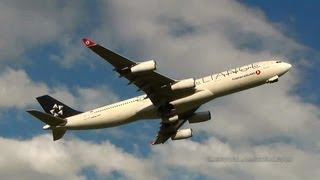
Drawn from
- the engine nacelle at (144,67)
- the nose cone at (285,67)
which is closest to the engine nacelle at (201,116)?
the nose cone at (285,67)

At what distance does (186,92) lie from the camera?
8431cm

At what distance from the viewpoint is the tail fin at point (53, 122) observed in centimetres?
8767

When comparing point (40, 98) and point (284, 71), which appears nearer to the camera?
point (284, 71)

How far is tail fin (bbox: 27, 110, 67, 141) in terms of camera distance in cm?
8767

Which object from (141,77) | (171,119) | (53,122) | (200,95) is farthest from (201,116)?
(53,122)

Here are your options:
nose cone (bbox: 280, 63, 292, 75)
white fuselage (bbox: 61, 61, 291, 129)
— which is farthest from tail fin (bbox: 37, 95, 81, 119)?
nose cone (bbox: 280, 63, 292, 75)

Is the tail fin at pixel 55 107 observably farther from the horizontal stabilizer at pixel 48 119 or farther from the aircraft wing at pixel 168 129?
the aircraft wing at pixel 168 129

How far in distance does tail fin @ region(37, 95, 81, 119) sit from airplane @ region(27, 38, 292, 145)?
1430 mm

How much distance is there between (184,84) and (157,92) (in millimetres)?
4522

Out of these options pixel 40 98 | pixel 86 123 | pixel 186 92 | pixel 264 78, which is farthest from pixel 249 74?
pixel 40 98

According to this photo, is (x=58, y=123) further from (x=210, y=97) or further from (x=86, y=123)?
Result: (x=210, y=97)

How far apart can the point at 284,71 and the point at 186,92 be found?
14.4 metres

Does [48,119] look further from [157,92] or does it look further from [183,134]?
[183,134]

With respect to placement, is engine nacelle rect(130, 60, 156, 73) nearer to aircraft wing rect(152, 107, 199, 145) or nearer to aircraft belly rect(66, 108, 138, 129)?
aircraft belly rect(66, 108, 138, 129)
